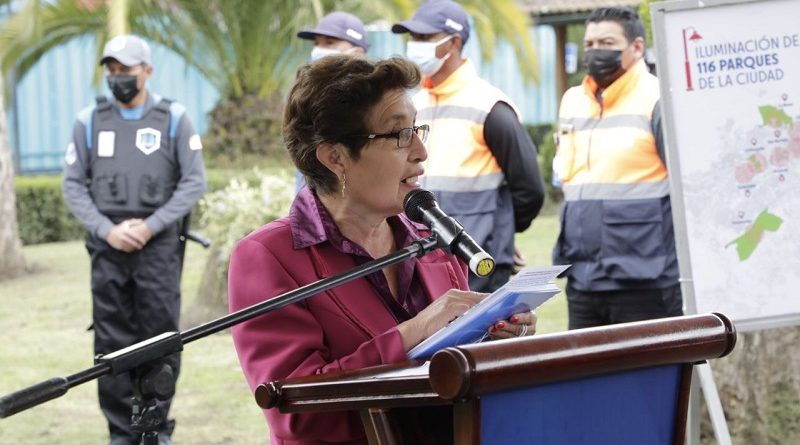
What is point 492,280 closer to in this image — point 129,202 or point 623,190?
point 623,190

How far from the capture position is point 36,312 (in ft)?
40.0

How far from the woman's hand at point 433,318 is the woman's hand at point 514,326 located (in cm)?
7

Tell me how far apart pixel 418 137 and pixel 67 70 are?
19743mm

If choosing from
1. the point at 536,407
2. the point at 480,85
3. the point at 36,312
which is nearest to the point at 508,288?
the point at 536,407

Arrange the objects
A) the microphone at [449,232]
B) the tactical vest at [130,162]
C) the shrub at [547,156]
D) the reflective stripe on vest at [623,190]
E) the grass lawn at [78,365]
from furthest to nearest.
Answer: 1. the shrub at [547,156]
2. the grass lawn at [78,365]
3. the tactical vest at [130,162]
4. the reflective stripe on vest at [623,190]
5. the microphone at [449,232]

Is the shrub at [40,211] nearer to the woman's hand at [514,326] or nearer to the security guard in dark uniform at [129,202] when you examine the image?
the security guard in dark uniform at [129,202]

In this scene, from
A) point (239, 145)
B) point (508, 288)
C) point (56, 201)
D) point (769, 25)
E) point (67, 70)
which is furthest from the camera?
point (67, 70)

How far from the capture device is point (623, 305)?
5.60m

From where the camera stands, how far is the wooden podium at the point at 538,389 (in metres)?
2.12

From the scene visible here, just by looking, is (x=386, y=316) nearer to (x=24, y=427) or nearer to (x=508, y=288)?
(x=508, y=288)

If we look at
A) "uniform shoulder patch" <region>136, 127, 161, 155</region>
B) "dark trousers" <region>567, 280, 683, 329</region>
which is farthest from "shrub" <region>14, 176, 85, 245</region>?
"dark trousers" <region>567, 280, 683, 329</region>

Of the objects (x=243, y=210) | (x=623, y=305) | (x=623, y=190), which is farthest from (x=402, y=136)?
(x=243, y=210)

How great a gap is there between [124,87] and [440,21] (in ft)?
6.21

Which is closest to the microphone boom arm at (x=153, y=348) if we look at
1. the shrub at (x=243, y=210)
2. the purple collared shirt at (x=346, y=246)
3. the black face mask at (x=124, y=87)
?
the purple collared shirt at (x=346, y=246)
